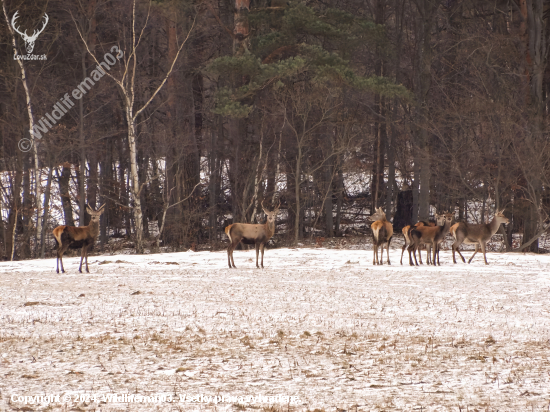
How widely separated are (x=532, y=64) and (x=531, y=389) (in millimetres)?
23598

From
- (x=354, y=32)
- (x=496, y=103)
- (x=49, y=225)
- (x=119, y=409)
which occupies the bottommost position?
(x=119, y=409)

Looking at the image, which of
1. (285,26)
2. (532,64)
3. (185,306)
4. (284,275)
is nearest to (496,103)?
(532,64)

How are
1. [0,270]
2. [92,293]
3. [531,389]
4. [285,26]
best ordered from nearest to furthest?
[531,389], [92,293], [0,270], [285,26]

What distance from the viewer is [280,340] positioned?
8.76 meters

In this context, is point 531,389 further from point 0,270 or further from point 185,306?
point 0,270

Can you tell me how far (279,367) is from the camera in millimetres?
7434

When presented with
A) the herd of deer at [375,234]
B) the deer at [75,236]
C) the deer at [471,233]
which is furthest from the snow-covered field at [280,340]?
the deer at [471,233]

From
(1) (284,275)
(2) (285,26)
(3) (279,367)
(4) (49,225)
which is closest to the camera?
(3) (279,367)

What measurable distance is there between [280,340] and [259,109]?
2359 centimetres

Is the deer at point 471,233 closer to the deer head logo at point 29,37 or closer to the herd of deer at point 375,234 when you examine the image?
the herd of deer at point 375,234

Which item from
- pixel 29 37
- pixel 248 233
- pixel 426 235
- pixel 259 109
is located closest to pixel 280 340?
pixel 248 233

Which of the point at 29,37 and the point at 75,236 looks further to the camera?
the point at 29,37

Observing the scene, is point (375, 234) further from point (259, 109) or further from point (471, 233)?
point (259, 109)

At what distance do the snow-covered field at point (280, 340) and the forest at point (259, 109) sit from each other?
11.6m
